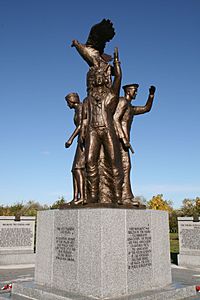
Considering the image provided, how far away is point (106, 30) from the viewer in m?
8.00

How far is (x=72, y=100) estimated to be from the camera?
8.34m

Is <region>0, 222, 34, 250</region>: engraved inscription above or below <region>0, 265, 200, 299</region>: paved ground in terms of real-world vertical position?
above

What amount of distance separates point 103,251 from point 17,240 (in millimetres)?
8616

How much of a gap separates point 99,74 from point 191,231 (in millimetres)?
7961

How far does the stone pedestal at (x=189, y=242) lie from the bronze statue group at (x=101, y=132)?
6299 mm

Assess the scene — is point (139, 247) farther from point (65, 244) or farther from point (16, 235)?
point (16, 235)

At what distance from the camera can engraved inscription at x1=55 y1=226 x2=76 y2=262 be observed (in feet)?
21.1

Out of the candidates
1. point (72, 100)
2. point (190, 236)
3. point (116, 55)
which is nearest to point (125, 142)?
point (72, 100)

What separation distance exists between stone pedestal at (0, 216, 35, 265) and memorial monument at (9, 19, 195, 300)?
6.43m

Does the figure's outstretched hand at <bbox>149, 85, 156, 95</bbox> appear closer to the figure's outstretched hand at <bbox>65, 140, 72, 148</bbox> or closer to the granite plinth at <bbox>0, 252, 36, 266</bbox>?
the figure's outstretched hand at <bbox>65, 140, 72, 148</bbox>

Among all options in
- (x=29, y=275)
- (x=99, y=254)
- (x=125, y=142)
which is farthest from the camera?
(x=29, y=275)

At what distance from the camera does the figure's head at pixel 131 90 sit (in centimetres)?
873

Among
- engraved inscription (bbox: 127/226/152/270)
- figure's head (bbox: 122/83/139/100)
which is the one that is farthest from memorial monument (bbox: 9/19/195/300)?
figure's head (bbox: 122/83/139/100)

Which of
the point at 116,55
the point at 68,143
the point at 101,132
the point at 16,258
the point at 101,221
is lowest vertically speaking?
the point at 16,258
